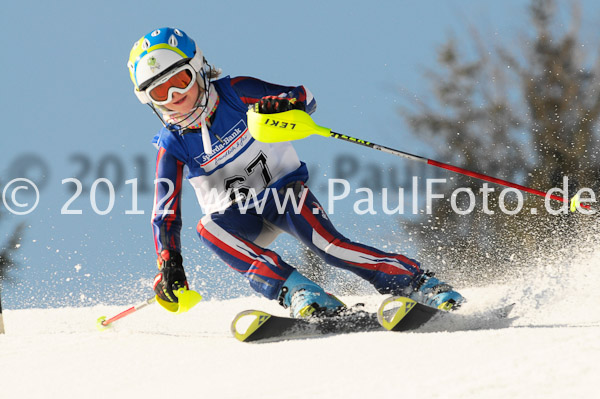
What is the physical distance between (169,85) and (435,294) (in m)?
1.82

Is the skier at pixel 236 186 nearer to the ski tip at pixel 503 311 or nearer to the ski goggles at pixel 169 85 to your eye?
the ski goggles at pixel 169 85

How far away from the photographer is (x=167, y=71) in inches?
144

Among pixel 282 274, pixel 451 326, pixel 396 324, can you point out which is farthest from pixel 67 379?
pixel 451 326

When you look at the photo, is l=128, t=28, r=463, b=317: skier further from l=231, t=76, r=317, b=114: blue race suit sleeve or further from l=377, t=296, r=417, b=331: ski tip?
l=377, t=296, r=417, b=331: ski tip

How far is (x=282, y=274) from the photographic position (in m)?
3.53

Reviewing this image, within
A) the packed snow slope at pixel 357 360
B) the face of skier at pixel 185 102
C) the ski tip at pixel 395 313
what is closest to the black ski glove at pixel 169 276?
the packed snow slope at pixel 357 360

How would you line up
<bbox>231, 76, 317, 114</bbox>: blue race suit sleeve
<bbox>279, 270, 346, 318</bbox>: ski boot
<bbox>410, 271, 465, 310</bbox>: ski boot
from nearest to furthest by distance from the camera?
<bbox>279, 270, 346, 318</bbox>: ski boot, <bbox>410, 271, 465, 310</bbox>: ski boot, <bbox>231, 76, 317, 114</bbox>: blue race suit sleeve

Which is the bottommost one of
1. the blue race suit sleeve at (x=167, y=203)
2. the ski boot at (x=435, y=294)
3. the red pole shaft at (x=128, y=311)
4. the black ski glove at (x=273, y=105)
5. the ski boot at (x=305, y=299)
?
the red pole shaft at (x=128, y=311)

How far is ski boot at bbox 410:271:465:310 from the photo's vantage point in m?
3.51

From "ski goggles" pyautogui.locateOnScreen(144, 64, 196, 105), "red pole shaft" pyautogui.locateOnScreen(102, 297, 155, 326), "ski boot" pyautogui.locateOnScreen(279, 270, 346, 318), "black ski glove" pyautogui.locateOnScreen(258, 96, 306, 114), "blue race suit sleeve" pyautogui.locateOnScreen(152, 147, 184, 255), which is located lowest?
"red pole shaft" pyautogui.locateOnScreen(102, 297, 155, 326)

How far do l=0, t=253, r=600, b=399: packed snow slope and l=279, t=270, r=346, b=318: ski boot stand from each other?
0.28 m

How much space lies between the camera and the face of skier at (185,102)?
371cm

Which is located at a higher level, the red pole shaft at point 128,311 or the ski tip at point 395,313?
the ski tip at point 395,313

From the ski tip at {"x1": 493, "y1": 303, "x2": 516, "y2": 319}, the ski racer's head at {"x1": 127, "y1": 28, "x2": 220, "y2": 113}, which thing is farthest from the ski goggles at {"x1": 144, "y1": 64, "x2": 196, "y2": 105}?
the ski tip at {"x1": 493, "y1": 303, "x2": 516, "y2": 319}
